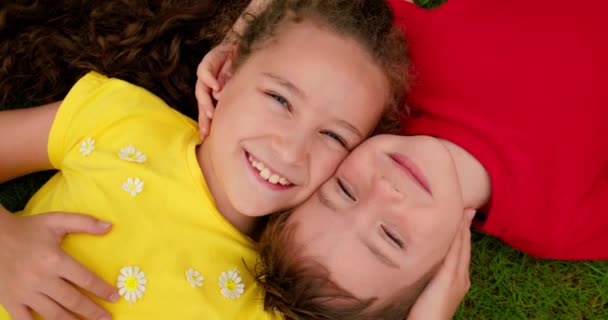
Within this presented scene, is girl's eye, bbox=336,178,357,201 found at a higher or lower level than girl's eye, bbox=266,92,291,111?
lower

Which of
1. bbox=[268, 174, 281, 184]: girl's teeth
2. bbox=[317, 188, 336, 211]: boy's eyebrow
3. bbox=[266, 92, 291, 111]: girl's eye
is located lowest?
bbox=[317, 188, 336, 211]: boy's eyebrow

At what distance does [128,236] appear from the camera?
194 cm

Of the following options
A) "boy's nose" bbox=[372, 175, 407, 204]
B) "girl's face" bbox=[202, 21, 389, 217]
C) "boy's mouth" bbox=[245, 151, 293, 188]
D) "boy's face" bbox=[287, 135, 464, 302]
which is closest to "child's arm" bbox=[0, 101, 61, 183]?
"girl's face" bbox=[202, 21, 389, 217]

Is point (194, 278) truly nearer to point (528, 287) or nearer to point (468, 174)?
point (468, 174)

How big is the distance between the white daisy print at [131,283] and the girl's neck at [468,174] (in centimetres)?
102

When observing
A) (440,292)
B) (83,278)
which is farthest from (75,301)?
(440,292)

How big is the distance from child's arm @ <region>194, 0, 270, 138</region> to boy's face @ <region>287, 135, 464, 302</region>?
0.45m

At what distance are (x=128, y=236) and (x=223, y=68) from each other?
2.06 feet

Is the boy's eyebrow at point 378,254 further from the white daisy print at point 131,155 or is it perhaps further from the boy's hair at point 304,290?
the white daisy print at point 131,155

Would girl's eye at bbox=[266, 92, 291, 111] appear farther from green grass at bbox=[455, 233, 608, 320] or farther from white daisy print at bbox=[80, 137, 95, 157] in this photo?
green grass at bbox=[455, 233, 608, 320]

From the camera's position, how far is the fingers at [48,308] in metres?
1.83

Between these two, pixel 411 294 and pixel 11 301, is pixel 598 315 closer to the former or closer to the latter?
pixel 411 294

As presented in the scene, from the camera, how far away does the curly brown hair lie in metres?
2.48

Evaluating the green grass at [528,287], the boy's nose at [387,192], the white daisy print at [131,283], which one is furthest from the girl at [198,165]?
the green grass at [528,287]
